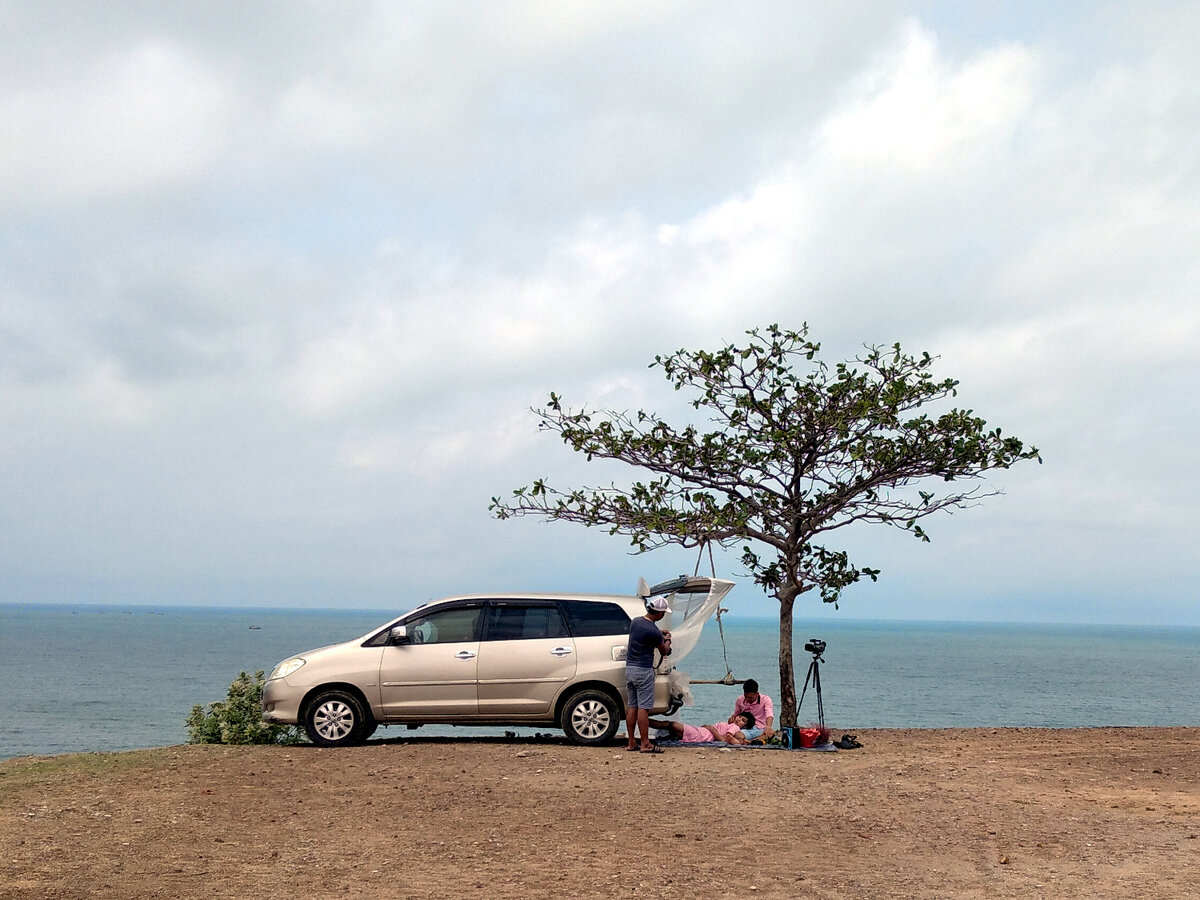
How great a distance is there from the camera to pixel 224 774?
11695 millimetres

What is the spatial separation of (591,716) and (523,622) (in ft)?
4.70

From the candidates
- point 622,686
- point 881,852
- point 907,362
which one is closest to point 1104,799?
point 881,852

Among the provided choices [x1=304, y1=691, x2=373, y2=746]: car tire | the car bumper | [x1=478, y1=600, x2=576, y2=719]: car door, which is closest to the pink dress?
[x1=478, y1=600, x2=576, y2=719]: car door

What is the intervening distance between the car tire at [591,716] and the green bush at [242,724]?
3470 mm

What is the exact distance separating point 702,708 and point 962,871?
32.6 m

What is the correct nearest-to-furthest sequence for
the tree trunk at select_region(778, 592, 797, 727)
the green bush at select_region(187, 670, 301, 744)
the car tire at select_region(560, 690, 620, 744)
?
the car tire at select_region(560, 690, 620, 744) < the green bush at select_region(187, 670, 301, 744) < the tree trunk at select_region(778, 592, 797, 727)

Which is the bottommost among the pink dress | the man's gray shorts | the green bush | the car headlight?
the pink dress

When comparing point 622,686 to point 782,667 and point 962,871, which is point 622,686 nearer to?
point 782,667

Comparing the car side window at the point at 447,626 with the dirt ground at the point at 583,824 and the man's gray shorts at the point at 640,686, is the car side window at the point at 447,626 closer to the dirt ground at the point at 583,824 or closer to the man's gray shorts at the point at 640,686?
the dirt ground at the point at 583,824

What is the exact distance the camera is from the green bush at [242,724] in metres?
14.6

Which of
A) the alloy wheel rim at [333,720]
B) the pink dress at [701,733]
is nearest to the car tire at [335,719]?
the alloy wheel rim at [333,720]

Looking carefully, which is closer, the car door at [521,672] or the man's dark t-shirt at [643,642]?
the man's dark t-shirt at [643,642]

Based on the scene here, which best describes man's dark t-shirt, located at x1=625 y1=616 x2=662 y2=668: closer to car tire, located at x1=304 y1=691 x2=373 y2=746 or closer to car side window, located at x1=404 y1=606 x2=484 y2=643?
car side window, located at x1=404 y1=606 x2=484 y2=643

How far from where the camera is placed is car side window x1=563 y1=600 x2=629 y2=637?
1440cm
